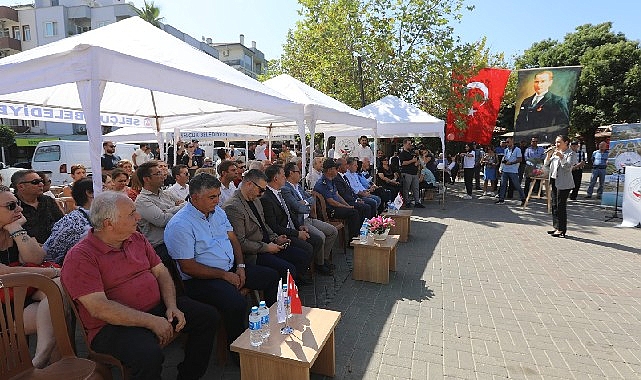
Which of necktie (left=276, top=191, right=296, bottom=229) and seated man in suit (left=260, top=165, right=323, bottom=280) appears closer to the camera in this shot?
seated man in suit (left=260, top=165, right=323, bottom=280)

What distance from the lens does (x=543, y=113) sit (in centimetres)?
1342

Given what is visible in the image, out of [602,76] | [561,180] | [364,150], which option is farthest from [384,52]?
[602,76]

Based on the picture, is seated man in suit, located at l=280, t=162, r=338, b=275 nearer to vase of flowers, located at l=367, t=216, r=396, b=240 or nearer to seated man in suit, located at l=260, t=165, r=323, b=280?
seated man in suit, located at l=260, t=165, r=323, b=280

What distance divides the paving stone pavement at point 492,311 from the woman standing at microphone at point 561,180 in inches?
15.5

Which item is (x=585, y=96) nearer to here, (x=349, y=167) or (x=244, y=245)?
(x=349, y=167)

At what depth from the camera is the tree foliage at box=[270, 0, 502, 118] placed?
A: 44.7 ft

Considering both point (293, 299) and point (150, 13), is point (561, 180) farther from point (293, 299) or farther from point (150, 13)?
point (150, 13)

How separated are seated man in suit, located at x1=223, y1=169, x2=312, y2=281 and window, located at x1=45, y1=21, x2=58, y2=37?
36.2m

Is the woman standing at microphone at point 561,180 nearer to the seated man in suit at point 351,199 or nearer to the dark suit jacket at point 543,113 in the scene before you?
the seated man in suit at point 351,199

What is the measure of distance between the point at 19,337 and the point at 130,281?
0.60 m

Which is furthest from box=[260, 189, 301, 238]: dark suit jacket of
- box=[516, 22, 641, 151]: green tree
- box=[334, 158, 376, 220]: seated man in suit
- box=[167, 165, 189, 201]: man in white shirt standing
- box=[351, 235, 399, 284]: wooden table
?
box=[516, 22, 641, 151]: green tree

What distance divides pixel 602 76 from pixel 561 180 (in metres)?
22.8

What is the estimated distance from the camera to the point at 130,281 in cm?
238

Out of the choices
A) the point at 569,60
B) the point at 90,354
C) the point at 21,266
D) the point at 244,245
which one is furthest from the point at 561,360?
the point at 569,60
